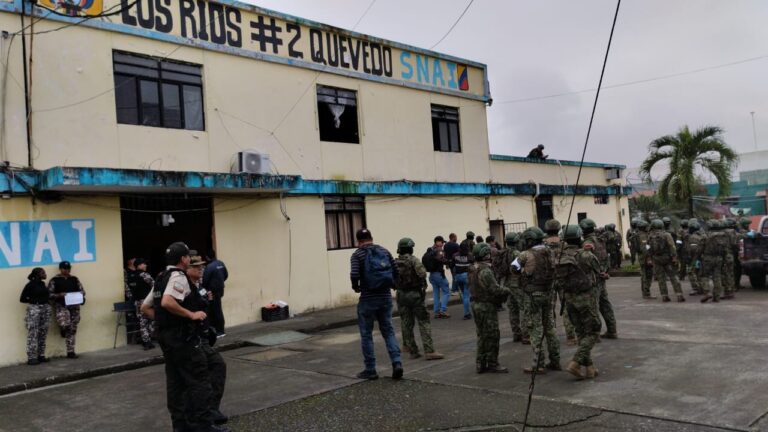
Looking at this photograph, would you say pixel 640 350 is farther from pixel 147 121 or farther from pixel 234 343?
pixel 147 121

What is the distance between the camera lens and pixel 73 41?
1095cm

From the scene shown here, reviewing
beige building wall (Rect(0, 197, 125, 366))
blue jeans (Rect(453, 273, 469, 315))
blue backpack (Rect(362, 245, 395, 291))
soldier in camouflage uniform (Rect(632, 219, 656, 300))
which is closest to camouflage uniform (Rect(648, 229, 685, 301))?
soldier in camouflage uniform (Rect(632, 219, 656, 300))

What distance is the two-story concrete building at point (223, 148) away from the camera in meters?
10.4

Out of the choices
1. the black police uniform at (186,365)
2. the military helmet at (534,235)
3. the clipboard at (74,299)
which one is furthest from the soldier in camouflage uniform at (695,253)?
the clipboard at (74,299)

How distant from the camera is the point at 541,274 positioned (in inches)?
284

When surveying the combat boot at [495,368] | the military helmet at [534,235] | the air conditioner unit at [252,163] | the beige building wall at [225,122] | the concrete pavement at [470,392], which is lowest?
the concrete pavement at [470,392]

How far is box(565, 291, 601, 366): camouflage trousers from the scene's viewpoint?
6641 mm

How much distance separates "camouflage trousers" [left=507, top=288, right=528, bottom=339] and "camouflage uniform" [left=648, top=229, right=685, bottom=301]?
4.39 meters

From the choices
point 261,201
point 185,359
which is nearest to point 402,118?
point 261,201

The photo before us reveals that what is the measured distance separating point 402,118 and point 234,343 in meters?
8.69

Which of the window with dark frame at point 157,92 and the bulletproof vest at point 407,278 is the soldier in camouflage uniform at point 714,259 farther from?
the window with dark frame at point 157,92

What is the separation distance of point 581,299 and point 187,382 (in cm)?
440

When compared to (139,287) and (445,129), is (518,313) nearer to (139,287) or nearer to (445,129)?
(139,287)

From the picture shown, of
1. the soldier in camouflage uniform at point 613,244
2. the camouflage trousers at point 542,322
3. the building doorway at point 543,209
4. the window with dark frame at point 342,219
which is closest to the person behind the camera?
the camouflage trousers at point 542,322
